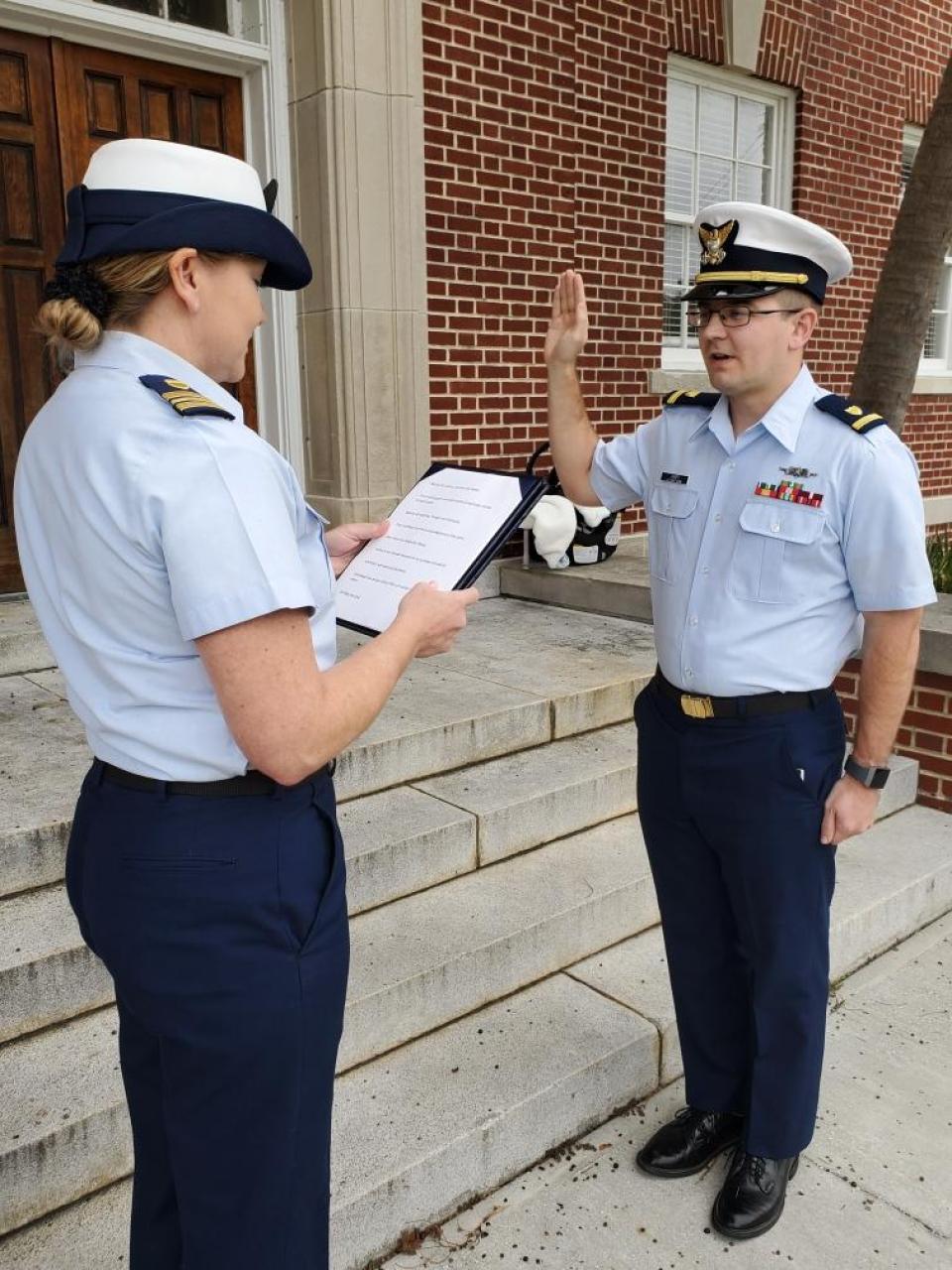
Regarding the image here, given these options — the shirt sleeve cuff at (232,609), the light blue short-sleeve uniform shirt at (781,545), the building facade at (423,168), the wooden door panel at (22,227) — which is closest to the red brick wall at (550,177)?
the building facade at (423,168)

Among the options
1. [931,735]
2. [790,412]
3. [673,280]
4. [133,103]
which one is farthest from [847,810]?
[673,280]

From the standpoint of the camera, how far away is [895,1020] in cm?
322

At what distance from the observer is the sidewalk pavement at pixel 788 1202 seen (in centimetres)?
231

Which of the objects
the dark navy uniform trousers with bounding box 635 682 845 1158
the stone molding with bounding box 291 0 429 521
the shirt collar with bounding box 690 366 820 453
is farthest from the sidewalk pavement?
the stone molding with bounding box 291 0 429 521

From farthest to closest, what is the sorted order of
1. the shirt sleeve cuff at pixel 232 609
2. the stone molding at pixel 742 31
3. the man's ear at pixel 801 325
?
1. the stone molding at pixel 742 31
2. the man's ear at pixel 801 325
3. the shirt sleeve cuff at pixel 232 609

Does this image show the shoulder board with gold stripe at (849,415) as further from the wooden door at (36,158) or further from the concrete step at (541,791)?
the wooden door at (36,158)

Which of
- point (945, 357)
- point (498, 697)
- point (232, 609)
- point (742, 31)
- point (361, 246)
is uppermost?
point (742, 31)

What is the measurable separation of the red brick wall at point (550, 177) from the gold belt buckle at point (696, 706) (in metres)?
3.66

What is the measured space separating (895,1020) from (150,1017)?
257 cm

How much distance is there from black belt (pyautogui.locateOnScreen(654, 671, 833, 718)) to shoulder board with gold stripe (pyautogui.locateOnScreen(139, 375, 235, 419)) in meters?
1.32

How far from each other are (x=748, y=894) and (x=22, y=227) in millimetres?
4116

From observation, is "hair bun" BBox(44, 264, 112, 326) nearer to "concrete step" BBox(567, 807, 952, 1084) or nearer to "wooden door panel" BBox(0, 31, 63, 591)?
"concrete step" BBox(567, 807, 952, 1084)

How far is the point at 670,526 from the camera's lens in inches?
94.6

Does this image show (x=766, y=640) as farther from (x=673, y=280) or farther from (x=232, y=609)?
(x=673, y=280)
